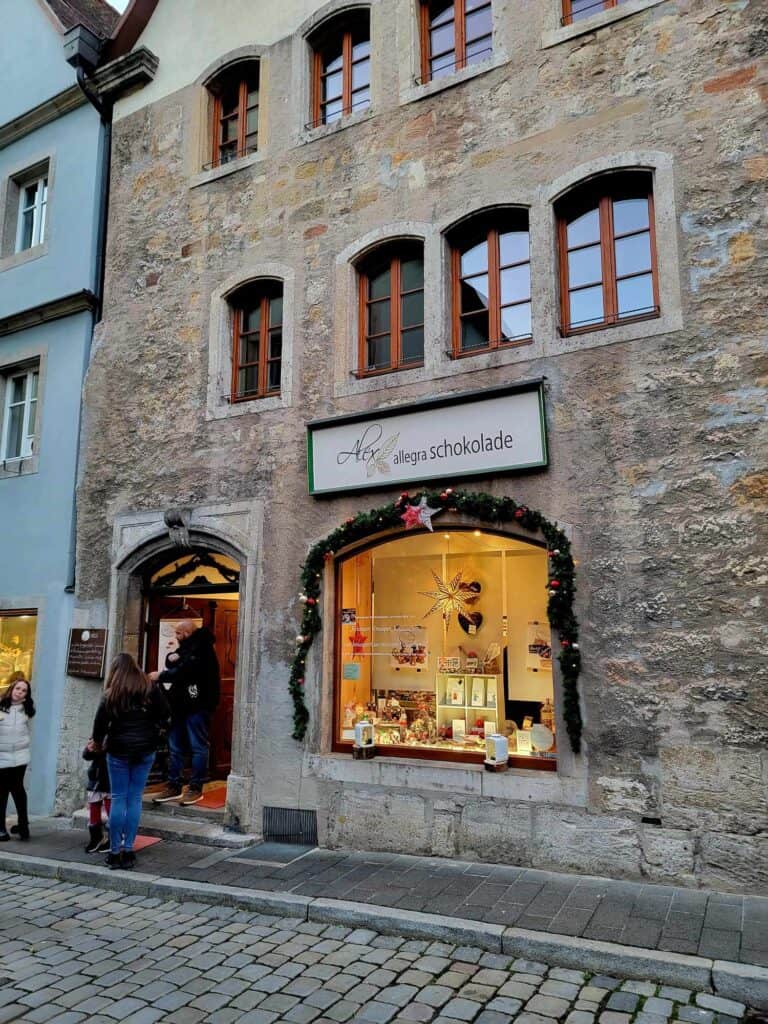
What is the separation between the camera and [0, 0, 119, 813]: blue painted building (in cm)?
963

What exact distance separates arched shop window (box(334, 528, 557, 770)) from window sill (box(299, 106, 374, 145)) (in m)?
4.25

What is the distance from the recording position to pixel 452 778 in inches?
261

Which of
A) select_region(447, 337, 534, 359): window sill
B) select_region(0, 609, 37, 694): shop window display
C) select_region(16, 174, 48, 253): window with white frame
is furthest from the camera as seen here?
select_region(16, 174, 48, 253): window with white frame

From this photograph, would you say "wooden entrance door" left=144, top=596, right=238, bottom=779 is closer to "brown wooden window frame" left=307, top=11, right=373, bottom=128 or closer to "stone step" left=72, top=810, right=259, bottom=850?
"stone step" left=72, top=810, right=259, bottom=850

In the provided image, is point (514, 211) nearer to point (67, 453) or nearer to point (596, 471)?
point (596, 471)

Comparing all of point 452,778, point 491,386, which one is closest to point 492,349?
point 491,386

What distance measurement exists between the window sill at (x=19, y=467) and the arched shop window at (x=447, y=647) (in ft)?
15.5

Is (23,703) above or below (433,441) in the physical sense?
below

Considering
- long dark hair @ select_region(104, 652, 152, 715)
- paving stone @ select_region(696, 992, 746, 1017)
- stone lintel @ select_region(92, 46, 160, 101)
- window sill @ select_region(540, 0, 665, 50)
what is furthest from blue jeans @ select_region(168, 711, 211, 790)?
stone lintel @ select_region(92, 46, 160, 101)

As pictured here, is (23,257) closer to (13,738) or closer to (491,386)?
(13,738)

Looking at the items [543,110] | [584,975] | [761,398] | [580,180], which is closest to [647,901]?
[584,975]

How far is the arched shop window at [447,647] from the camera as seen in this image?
22.5 feet

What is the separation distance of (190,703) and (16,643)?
3.12 m

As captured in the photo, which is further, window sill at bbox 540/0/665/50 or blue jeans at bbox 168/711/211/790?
blue jeans at bbox 168/711/211/790
